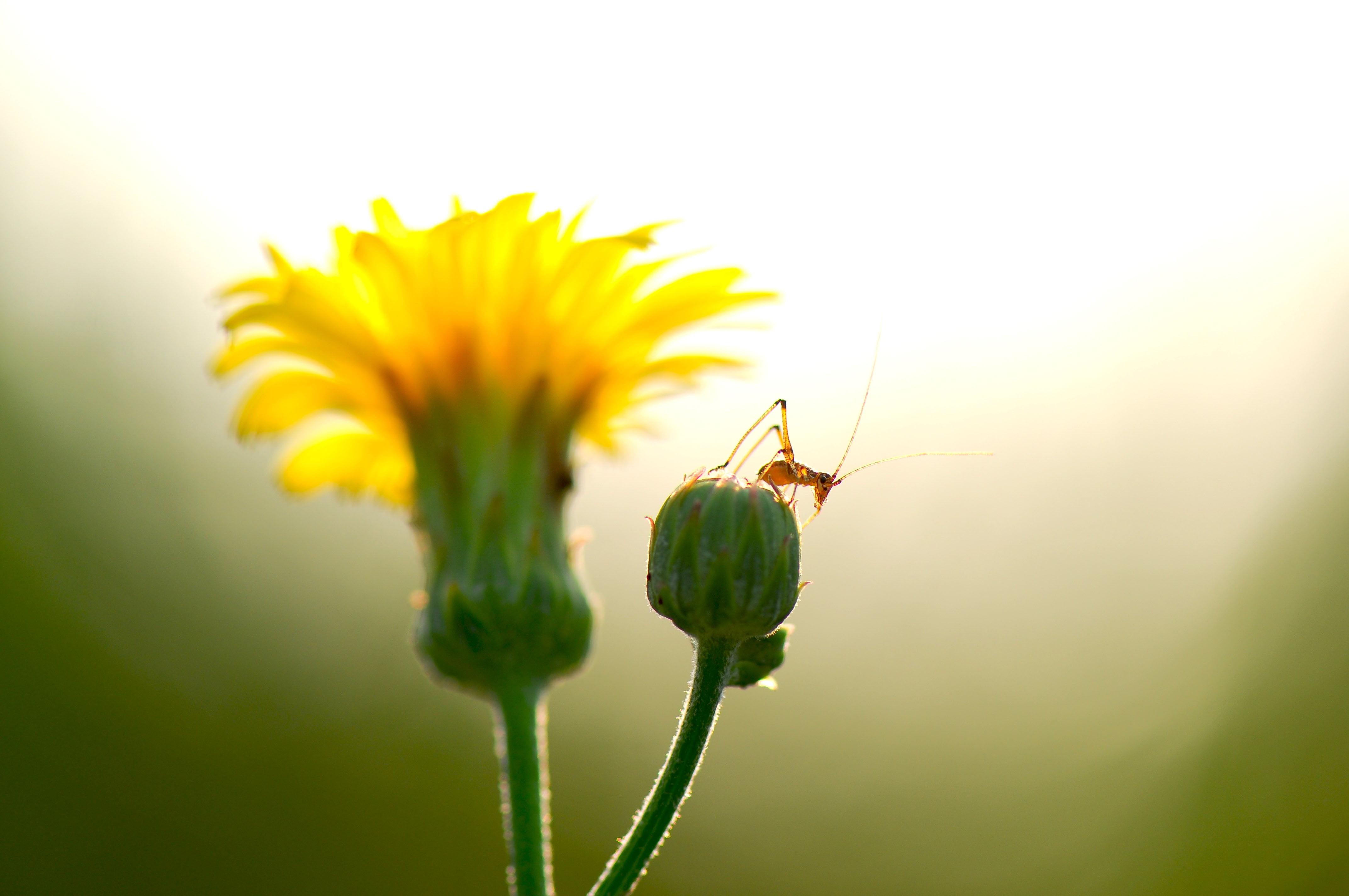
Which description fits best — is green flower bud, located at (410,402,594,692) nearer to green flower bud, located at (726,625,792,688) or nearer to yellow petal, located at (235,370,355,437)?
yellow petal, located at (235,370,355,437)

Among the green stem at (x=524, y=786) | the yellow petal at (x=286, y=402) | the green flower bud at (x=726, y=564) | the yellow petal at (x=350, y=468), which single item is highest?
A: the yellow petal at (x=286, y=402)

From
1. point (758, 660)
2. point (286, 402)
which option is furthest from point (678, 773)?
point (286, 402)

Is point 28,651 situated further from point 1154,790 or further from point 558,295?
point 1154,790

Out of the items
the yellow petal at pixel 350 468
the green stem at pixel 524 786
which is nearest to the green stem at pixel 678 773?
the green stem at pixel 524 786

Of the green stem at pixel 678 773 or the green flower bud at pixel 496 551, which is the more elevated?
the green flower bud at pixel 496 551

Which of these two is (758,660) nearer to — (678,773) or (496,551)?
(678,773)

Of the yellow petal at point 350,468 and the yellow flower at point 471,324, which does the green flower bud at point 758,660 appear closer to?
the yellow flower at point 471,324
